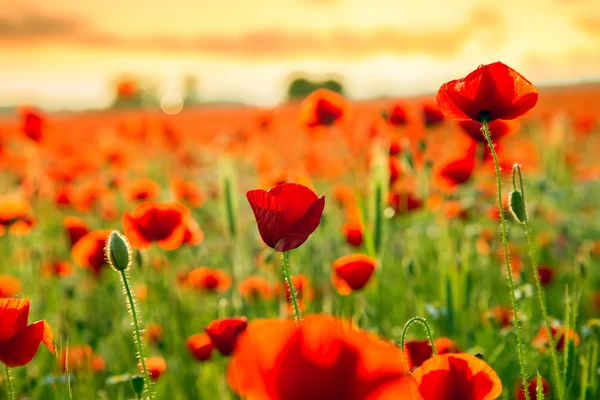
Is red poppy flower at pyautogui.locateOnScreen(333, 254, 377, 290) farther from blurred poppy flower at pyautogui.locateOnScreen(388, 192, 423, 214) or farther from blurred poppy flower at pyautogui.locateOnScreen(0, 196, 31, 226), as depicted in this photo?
blurred poppy flower at pyautogui.locateOnScreen(0, 196, 31, 226)

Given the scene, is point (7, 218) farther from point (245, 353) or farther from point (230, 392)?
point (245, 353)

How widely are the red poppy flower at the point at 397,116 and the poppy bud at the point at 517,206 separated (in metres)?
1.86

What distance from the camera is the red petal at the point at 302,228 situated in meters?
1.10

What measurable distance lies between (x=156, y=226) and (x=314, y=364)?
1.72 metres

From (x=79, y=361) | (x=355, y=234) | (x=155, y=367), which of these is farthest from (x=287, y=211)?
(x=355, y=234)

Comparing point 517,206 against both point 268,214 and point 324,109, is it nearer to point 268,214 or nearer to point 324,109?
point 268,214

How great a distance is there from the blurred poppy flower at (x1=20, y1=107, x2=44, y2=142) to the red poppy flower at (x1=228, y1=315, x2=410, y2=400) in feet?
11.1

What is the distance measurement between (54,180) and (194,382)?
124 inches

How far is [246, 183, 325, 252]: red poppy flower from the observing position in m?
1.11

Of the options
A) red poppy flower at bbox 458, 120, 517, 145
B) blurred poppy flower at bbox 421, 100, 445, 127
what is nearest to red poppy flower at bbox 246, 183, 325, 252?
red poppy flower at bbox 458, 120, 517, 145

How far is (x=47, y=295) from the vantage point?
11.6 feet

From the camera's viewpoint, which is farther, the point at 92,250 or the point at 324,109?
the point at 324,109

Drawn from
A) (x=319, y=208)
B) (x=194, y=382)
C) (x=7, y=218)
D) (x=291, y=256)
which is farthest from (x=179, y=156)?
(x=319, y=208)

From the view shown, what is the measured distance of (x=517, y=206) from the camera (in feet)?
4.41
